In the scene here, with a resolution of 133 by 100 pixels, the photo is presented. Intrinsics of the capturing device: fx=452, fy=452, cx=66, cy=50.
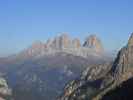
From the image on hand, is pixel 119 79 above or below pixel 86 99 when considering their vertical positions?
above

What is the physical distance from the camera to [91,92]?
19888 centimetres

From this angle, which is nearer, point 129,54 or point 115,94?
point 115,94

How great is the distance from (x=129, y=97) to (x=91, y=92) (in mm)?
83229

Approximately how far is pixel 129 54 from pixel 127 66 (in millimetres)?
11771

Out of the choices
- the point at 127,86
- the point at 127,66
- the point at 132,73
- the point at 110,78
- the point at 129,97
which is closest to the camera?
the point at 129,97

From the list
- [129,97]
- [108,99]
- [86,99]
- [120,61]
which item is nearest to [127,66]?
[120,61]

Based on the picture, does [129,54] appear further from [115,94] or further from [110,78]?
[115,94]

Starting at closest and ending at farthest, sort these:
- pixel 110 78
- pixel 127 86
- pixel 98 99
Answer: pixel 127 86, pixel 98 99, pixel 110 78

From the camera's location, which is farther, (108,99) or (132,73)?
(132,73)

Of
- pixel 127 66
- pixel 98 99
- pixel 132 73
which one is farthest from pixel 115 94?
pixel 127 66

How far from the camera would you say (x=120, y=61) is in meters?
190

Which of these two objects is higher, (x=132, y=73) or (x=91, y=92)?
A: (x=132, y=73)

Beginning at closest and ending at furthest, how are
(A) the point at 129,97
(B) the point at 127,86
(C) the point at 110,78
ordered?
1. (A) the point at 129,97
2. (B) the point at 127,86
3. (C) the point at 110,78

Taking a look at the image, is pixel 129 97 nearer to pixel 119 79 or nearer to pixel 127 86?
pixel 127 86
